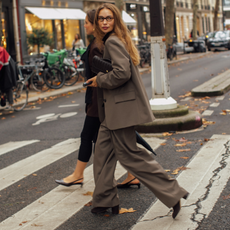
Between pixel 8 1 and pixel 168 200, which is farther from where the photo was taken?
pixel 8 1

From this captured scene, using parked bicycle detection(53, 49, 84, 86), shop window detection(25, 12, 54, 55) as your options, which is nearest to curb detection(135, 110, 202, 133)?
parked bicycle detection(53, 49, 84, 86)

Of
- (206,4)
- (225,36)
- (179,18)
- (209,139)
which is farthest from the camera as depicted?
(206,4)

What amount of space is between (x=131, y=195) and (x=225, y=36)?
31.8m

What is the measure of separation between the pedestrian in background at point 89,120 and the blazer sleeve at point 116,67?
623 millimetres

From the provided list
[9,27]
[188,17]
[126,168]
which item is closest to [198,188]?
[126,168]

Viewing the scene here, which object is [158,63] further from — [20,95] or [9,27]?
[9,27]

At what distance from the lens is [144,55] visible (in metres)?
21.6

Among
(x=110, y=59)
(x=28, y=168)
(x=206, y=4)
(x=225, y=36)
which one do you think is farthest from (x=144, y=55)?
(x=206, y=4)

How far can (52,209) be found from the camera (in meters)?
3.70

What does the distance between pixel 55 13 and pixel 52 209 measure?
71.6ft

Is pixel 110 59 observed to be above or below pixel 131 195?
above

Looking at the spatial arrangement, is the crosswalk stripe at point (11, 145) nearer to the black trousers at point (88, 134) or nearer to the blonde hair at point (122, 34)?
the black trousers at point (88, 134)

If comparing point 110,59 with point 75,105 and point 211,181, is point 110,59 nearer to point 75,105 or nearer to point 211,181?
point 211,181

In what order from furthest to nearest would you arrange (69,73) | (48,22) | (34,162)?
(48,22), (69,73), (34,162)
